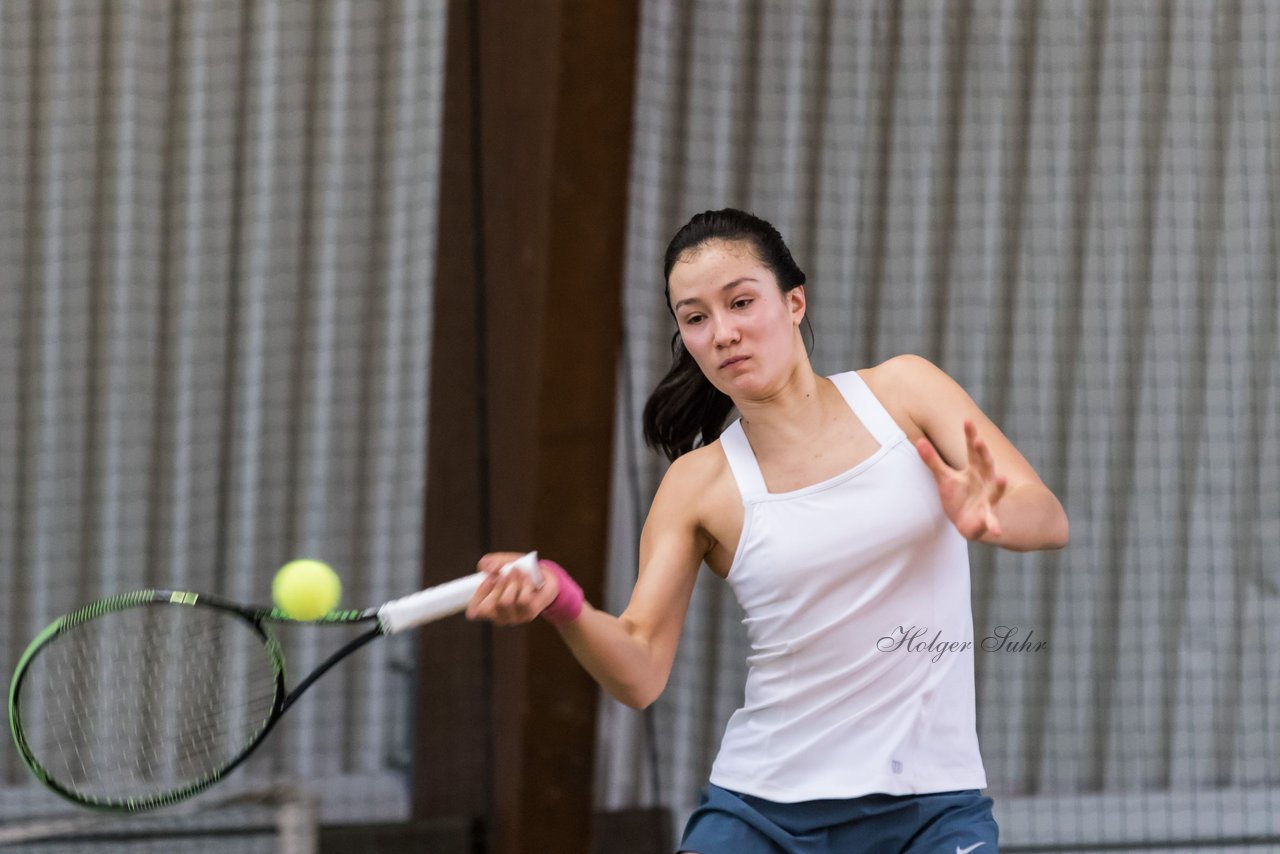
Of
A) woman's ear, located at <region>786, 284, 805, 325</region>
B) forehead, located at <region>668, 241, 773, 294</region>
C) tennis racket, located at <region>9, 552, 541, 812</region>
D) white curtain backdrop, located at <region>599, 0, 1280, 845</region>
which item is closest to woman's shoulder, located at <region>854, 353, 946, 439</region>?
woman's ear, located at <region>786, 284, 805, 325</region>

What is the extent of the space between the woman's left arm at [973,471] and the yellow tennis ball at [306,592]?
936 mm

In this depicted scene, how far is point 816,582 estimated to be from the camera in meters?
2.22

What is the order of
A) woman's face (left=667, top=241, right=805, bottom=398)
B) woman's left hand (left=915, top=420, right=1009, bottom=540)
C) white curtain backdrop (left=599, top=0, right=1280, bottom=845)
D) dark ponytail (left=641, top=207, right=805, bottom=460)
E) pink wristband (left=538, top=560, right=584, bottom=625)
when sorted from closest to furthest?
1. woman's left hand (left=915, top=420, right=1009, bottom=540)
2. pink wristband (left=538, top=560, right=584, bottom=625)
3. woman's face (left=667, top=241, right=805, bottom=398)
4. dark ponytail (left=641, top=207, right=805, bottom=460)
5. white curtain backdrop (left=599, top=0, right=1280, bottom=845)

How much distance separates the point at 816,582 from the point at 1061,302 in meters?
2.91

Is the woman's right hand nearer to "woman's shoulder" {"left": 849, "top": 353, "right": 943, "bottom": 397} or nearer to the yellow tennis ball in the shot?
the yellow tennis ball

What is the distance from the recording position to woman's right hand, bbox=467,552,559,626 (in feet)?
6.75

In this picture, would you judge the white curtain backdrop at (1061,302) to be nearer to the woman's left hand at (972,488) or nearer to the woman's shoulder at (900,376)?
the woman's shoulder at (900,376)

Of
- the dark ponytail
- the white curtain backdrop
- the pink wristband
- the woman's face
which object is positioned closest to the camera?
the pink wristband

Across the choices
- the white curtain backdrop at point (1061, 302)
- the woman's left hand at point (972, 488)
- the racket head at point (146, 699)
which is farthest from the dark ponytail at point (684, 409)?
the white curtain backdrop at point (1061, 302)

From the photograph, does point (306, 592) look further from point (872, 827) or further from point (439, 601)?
point (872, 827)

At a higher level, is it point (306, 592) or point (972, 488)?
point (972, 488)

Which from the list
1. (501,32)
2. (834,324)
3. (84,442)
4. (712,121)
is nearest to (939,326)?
(834,324)

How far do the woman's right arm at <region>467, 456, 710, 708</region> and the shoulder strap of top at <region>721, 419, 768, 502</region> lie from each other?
2.5 inches

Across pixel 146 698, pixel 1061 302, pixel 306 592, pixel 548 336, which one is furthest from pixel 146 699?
pixel 1061 302
